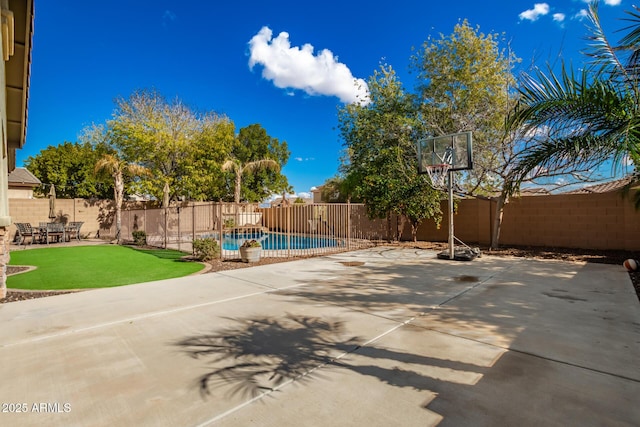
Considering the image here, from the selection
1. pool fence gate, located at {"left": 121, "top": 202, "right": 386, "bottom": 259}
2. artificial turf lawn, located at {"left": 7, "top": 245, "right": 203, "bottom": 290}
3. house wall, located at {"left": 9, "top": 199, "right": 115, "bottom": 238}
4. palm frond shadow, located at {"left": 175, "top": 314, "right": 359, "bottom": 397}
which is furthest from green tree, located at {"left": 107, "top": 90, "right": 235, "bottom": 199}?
palm frond shadow, located at {"left": 175, "top": 314, "right": 359, "bottom": 397}

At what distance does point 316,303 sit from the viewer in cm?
516

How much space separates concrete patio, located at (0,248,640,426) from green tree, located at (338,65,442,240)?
8014 millimetres

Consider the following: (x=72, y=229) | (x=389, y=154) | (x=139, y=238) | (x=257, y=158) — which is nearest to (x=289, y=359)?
(x=389, y=154)

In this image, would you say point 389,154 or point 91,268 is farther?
point 389,154

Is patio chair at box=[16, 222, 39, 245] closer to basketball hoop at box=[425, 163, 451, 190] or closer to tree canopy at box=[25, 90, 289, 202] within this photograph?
tree canopy at box=[25, 90, 289, 202]

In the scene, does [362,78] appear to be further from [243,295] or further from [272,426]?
[272,426]

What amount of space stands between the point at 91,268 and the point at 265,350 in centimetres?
778

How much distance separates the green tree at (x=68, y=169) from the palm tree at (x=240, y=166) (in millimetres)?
10733

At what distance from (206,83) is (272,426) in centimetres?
2167

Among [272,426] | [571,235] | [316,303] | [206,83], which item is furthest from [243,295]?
[206,83]

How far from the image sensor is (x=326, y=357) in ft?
10.4

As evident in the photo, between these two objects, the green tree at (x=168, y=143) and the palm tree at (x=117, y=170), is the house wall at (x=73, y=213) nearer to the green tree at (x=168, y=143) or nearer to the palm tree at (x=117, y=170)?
the palm tree at (x=117, y=170)

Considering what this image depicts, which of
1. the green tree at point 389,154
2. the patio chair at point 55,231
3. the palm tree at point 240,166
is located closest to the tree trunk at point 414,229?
the green tree at point 389,154

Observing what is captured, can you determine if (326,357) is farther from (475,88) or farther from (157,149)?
(157,149)
